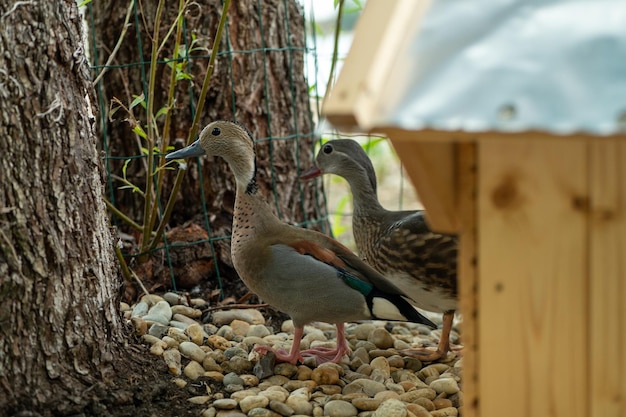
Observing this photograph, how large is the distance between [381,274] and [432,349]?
48 centimetres

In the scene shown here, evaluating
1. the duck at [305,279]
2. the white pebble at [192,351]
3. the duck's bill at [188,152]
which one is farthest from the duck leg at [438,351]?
the duck's bill at [188,152]

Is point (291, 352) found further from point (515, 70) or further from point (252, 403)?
point (515, 70)

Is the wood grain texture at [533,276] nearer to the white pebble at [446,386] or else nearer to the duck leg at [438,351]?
the white pebble at [446,386]

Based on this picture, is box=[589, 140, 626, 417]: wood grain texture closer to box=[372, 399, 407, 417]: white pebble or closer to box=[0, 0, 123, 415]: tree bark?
box=[372, 399, 407, 417]: white pebble

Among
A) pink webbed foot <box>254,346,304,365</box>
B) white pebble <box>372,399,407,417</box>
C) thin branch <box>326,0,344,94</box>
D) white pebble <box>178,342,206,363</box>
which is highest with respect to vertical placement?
thin branch <box>326,0,344,94</box>

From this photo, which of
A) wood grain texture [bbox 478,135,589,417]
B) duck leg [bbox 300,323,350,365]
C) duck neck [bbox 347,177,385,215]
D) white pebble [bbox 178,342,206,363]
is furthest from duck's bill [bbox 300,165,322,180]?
wood grain texture [bbox 478,135,589,417]

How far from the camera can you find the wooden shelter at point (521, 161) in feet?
5.83

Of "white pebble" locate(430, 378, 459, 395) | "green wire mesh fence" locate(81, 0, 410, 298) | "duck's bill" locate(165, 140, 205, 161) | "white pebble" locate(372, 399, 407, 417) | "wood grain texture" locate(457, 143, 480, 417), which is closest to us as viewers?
"wood grain texture" locate(457, 143, 480, 417)

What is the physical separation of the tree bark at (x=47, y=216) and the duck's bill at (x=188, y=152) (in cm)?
105

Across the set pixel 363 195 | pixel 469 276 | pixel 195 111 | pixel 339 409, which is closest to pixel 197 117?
pixel 195 111

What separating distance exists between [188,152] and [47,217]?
4.48ft

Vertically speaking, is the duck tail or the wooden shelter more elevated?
the wooden shelter

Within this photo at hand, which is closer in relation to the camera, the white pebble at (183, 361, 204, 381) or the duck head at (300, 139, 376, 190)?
the white pebble at (183, 361, 204, 381)

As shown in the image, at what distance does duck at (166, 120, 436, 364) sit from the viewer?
407cm
